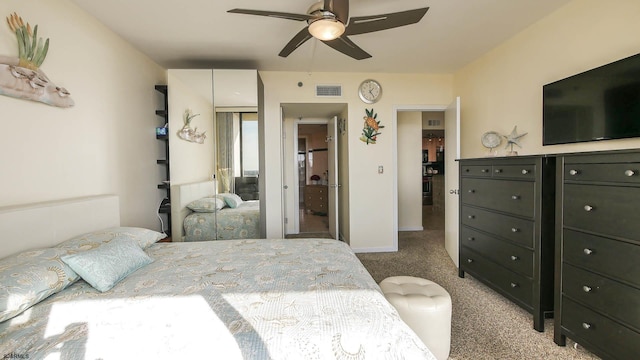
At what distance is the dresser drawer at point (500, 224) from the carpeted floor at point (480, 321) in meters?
0.61

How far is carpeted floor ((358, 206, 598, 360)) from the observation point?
5.72ft

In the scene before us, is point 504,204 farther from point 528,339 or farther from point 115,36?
point 115,36

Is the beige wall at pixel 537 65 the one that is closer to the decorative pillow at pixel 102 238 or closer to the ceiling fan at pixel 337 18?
the ceiling fan at pixel 337 18

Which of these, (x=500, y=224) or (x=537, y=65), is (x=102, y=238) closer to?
(x=500, y=224)

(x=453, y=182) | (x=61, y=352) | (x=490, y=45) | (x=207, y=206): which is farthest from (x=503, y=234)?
(x=207, y=206)

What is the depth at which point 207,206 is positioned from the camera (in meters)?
3.11

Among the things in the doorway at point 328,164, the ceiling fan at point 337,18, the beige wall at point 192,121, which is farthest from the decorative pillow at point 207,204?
the ceiling fan at point 337,18

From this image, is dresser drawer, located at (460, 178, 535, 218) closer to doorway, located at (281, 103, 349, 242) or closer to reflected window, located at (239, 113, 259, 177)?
doorway, located at (281, 103, 349, 242)

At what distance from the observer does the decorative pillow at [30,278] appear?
1.08m

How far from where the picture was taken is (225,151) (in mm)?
3189

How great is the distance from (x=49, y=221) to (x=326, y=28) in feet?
7.12

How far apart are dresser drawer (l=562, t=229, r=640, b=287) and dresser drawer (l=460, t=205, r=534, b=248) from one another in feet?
1.08

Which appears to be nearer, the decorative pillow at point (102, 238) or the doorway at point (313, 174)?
the decorative pillow at point (102, 238)

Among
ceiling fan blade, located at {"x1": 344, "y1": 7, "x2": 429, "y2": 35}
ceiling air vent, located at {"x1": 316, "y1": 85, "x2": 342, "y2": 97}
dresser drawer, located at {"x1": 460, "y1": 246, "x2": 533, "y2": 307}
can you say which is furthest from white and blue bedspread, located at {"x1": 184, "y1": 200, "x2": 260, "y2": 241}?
dresser drawer, located at {"x1": 460, "y1": 246, "x2": 533, "y2": 307}
